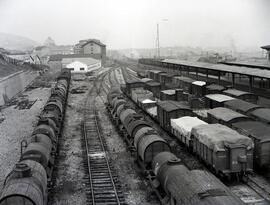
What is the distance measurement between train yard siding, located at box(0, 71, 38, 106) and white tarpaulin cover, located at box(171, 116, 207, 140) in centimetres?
2848

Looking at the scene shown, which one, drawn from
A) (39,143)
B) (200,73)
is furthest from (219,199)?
(200,73)

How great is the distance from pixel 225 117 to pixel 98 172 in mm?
10014

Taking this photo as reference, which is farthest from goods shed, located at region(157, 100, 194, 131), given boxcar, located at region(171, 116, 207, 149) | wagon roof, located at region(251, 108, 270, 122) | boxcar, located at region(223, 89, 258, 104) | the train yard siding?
the train yard siding

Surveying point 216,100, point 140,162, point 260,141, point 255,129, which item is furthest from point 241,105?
point 140,162

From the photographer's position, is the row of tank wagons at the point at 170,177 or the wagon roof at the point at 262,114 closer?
the row of tank wagons at the point at 170,177

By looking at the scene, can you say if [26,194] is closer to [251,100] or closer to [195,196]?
[195,196]

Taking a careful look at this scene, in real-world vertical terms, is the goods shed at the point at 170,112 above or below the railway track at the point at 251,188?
above

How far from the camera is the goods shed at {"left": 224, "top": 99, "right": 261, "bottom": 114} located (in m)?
26.5

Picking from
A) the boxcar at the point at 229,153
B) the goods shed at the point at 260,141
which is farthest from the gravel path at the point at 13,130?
the goods shed at the point at 260,141

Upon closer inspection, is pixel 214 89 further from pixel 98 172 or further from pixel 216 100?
pixel 98 172

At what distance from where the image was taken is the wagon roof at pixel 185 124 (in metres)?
24.3

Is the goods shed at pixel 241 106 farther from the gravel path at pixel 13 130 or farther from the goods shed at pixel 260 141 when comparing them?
the gravel path at pixel 13 130

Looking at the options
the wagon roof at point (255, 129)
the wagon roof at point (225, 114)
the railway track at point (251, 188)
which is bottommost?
the railway track at point (251, 188)

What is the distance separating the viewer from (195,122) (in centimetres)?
2564
